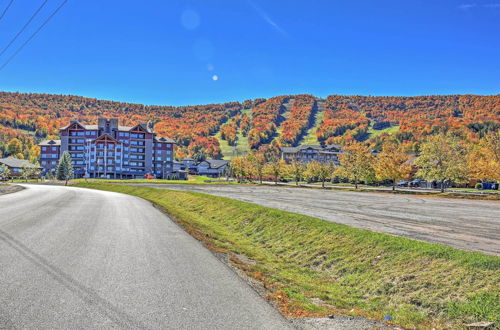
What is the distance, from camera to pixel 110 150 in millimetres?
133875

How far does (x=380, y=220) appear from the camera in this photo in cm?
1927

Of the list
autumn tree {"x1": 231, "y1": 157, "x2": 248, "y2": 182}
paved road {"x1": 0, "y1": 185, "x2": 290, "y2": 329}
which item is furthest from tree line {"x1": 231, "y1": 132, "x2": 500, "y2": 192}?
paved road {"x1": 0, "y1": 185, "x2": 290, "y2": 329}

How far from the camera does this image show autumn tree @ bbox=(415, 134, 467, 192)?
183 feet

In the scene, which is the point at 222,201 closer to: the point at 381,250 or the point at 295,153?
the point at 381,250

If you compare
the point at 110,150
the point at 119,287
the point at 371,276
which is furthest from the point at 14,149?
the point at 371,276

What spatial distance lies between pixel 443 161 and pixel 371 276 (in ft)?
181

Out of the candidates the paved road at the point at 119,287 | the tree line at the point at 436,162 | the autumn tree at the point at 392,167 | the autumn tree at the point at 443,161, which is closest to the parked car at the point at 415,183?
the tree line at the point at 436,162

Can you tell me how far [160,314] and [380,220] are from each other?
51.1 feet

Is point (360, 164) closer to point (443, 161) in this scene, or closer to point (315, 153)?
point (443, 161)

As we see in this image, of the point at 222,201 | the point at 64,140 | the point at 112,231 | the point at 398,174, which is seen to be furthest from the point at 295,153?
the point at 112,231

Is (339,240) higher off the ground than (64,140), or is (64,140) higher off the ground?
(64,140)

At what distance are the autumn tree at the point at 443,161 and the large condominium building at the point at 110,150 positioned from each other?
4207 inches

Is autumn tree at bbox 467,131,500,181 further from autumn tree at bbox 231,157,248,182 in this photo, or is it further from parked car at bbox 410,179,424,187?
autumn tree at bbox 231,157,248,182

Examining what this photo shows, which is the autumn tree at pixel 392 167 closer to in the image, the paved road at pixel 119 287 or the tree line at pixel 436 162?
the tree line at pixel 436 162
